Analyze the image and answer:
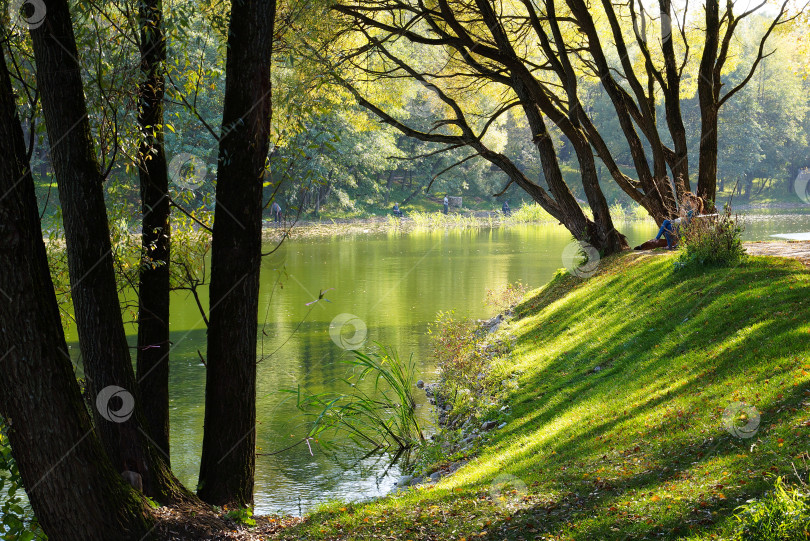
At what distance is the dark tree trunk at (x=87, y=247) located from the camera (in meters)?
5.14

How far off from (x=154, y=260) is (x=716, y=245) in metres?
8.27

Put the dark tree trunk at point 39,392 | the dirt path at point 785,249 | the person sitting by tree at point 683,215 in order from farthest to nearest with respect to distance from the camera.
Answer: the person sitting by tree at point 683,215 → the dirt path at point 785,249 → the dark tree trunk at point 39,392

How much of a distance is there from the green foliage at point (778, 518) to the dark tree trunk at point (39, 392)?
3.81 m

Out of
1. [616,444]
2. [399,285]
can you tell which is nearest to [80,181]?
[616,444]

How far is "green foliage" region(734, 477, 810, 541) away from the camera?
144 inches

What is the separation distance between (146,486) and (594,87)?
241ft

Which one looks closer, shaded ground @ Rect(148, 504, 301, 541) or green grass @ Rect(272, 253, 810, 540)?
green grass @ Rect(272, 253, 810, 540)

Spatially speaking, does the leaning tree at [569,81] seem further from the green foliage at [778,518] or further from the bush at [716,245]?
the green foliage at [778,518]

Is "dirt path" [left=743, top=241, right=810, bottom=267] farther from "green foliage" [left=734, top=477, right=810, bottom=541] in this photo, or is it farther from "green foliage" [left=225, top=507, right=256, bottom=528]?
"green foliage" [left=225, top=507, right=256, bottom=528]

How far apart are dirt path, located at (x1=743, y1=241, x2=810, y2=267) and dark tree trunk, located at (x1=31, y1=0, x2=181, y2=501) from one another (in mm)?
8964

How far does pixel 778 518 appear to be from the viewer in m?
3.77

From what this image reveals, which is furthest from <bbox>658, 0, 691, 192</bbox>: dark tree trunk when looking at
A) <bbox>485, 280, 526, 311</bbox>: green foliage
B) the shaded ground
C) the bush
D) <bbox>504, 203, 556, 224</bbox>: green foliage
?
<bbox>504, 203, 556, 224</bbox>: green foliage

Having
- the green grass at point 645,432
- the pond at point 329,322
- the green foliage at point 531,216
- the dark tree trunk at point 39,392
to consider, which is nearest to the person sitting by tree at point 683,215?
the green grass at point 645,432

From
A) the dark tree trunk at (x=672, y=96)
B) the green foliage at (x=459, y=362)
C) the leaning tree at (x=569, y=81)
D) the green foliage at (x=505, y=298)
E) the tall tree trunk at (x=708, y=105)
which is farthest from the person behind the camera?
the green foliage at (x=505, y=298)
